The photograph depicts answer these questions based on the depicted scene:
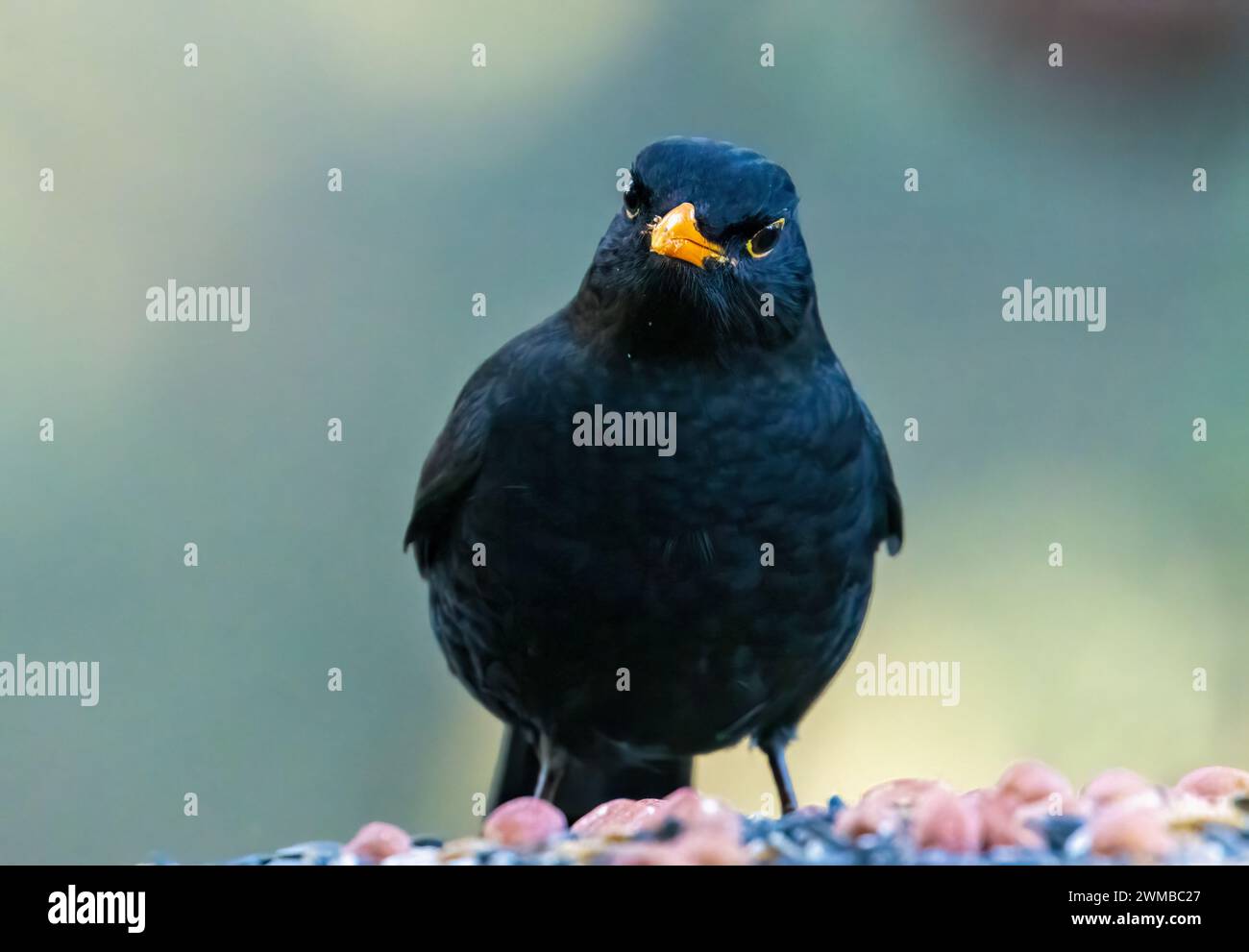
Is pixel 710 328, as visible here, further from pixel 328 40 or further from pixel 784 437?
pixel 328 40

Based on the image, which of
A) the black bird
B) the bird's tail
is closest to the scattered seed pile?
the black bird

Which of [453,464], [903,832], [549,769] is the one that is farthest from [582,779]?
[903,832]

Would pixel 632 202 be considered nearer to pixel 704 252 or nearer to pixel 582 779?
pixel 704 252

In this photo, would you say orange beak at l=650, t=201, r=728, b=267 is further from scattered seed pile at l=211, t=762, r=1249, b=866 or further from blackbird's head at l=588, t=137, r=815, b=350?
scattered seed pile at l=211, t=762, r=1249, b=866

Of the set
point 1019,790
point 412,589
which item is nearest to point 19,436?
point 412,589

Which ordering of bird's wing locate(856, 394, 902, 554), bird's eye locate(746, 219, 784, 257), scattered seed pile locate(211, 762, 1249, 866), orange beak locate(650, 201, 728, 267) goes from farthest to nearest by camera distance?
bird's wing locate(856, 394, 902, 554)
bird's eye locate(746, 219, 784, 257)
orange beak locate(650, 201, 728, 267)
scattered seed pile locate(211, 762, 1249, 866)

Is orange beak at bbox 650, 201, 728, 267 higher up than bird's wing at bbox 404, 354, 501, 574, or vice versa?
orange beak at bbox 650, 201, 728, 267
